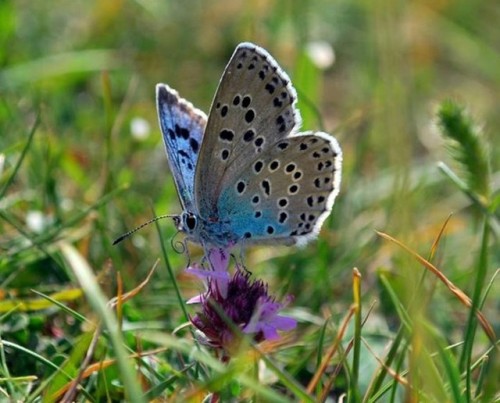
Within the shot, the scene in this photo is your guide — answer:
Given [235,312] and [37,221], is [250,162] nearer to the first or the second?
[235,312]

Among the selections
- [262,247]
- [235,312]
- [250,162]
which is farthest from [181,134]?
[235,312]

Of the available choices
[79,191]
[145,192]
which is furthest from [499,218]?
[79,191]

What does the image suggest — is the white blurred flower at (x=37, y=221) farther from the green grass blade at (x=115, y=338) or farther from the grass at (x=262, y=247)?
Answer: the green grass blade at (x=115, y=338)

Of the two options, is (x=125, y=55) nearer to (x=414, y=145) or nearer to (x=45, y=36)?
(x=45, y=36)

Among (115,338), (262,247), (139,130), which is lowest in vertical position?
(262,247)

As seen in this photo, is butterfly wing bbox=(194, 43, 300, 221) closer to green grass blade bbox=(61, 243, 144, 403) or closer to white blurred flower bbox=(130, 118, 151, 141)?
green grass blade bbox=(61, 243, 144, 403)

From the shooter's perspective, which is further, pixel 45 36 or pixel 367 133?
pixel 45 36

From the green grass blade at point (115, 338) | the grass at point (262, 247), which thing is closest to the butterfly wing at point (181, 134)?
the grass at point (262, 247)
